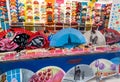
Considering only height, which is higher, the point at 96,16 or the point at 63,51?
the point at 96,16

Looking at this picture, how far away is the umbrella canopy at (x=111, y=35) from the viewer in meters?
1.44

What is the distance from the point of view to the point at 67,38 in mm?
1354

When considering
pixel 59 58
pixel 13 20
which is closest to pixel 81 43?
pixel 59 58

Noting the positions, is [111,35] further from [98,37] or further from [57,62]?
[57,62]

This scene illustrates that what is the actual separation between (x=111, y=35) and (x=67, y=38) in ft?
1.09

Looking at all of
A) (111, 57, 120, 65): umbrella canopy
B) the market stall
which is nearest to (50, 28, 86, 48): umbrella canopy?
the market stall

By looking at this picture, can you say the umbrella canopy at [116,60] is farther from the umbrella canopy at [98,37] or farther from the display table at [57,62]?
the umbrella canopy at [98,37]

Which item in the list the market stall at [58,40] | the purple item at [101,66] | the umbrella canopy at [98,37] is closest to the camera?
the market stall at [58,40]

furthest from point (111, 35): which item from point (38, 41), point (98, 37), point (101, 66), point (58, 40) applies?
point (38, 41)

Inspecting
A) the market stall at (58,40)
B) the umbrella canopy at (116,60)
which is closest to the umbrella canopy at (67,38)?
the market stall at (58,40)

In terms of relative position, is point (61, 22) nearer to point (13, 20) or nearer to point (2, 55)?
point (13, 20)

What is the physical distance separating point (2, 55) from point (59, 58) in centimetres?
36

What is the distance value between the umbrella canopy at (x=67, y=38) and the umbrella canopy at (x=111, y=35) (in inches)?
6.8

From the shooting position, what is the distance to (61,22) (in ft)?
4.31
